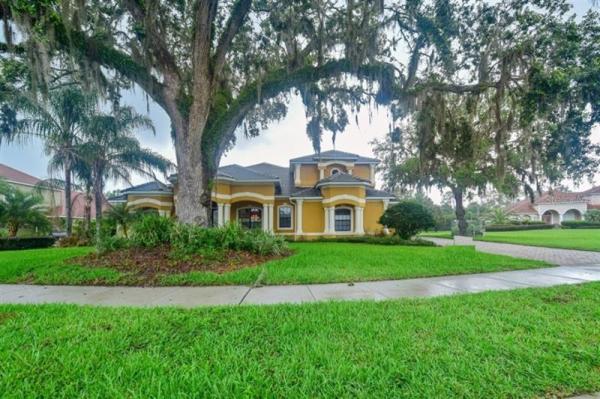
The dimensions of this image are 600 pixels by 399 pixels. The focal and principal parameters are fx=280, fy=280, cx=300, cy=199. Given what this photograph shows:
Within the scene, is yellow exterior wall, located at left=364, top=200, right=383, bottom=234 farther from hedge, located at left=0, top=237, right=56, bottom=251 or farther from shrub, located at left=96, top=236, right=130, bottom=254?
hedge, located at left=0, top=237, right=56, bottom=251

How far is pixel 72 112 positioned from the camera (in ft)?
41.4

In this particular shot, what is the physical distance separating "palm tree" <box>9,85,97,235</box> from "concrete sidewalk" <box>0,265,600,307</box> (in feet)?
31.8

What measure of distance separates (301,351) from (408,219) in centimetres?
1391

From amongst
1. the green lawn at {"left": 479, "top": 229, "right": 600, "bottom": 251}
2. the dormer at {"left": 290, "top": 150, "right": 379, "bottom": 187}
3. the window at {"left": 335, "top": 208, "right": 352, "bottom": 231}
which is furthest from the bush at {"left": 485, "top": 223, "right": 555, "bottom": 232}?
the window at {"left": 335, "top": 208, "right": 352, "bottom": 231}

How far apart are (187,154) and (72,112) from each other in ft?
27.2

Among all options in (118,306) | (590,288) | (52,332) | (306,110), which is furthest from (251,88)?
(590,288)

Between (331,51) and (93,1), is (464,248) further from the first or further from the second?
(93,1)

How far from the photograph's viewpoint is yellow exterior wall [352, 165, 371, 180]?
68.0ft

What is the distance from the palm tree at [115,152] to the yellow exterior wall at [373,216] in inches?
477

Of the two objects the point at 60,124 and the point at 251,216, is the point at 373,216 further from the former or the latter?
the point at 60,124

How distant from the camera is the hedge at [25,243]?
1298cm

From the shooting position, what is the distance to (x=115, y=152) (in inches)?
539

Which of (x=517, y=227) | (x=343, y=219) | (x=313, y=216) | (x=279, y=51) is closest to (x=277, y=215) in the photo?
(x=313, y=216)

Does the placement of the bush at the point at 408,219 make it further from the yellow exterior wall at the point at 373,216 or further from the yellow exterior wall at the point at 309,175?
the yellow exterior wall at the point at 309,175
